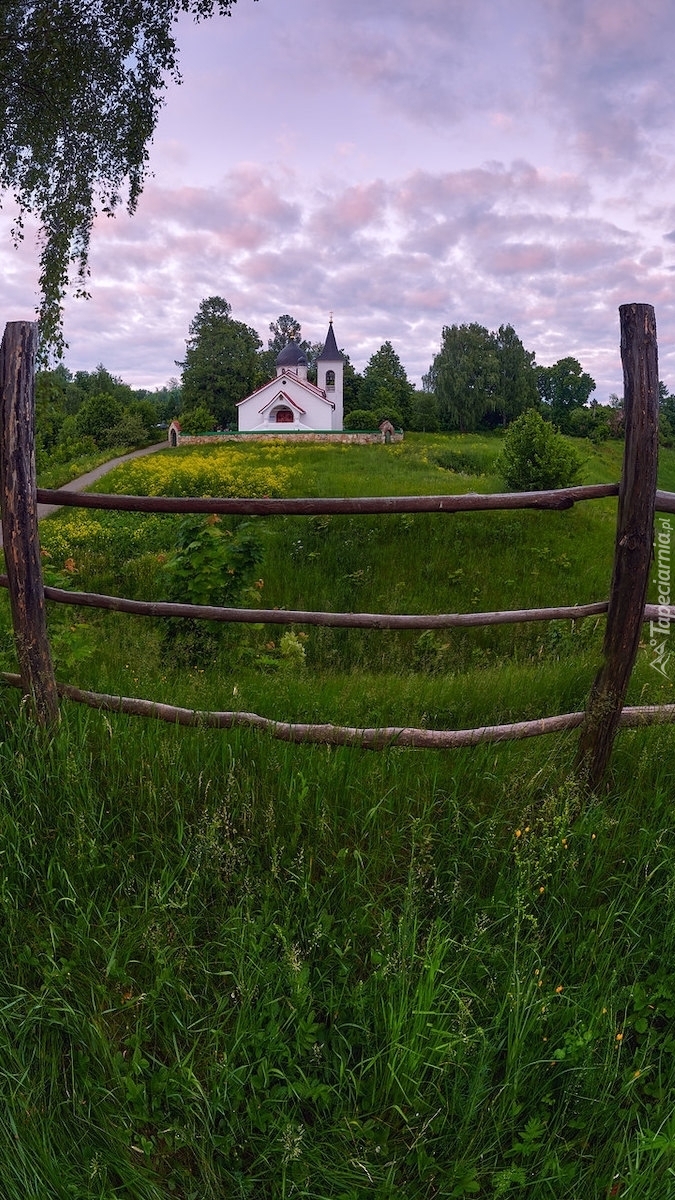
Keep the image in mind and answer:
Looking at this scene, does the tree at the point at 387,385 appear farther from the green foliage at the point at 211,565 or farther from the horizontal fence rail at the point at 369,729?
the horizontal fence rail at the point at 369,729

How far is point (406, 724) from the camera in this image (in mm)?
3863

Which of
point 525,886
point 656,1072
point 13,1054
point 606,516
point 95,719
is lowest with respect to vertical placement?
point 656,1072

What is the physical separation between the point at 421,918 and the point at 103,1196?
118 cm

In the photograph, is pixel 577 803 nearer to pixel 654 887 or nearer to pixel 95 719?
pixel 654 887

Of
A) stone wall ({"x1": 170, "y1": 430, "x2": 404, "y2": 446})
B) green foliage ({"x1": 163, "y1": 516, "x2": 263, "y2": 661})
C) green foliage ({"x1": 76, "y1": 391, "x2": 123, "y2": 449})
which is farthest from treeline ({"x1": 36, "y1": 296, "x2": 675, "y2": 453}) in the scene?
green foliage ({"x1": 163, "y1": 516, "x2": 263, "y2": 661})

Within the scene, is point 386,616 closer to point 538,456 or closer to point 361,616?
point 361,616

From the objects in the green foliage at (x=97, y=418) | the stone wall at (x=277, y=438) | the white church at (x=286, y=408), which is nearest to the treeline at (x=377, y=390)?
the green foliage at (x=97, y=418)

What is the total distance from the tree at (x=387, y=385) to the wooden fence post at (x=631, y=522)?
186ft

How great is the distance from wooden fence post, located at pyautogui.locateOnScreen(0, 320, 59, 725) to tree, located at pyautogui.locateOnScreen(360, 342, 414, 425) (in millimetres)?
56872

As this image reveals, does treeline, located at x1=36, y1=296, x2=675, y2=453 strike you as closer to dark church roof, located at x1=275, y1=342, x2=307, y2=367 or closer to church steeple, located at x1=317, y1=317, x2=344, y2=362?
dark church roof, located at x1=275, y1=342, x2=307, y2=367

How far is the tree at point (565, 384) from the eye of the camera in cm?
8288

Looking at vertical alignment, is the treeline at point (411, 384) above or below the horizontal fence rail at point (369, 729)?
above

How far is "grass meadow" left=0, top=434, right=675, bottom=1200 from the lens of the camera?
178 cm

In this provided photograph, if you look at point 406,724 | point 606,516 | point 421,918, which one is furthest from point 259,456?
point 421,918
